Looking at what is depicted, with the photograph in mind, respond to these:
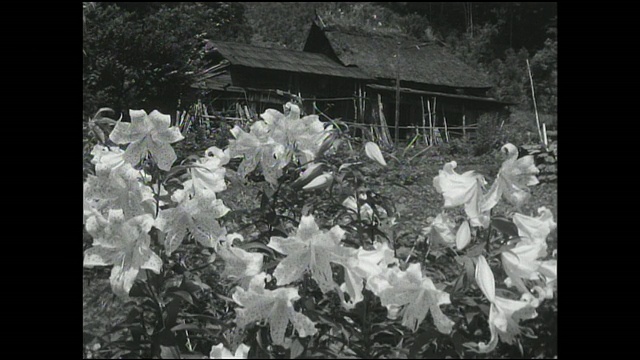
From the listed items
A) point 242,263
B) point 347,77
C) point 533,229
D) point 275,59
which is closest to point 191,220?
point 242,263

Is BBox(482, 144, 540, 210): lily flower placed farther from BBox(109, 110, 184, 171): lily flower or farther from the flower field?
BBox(109, 110, 184, 171): lily flower

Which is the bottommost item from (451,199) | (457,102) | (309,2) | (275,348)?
(457,102)

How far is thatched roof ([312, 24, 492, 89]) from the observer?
335 cm

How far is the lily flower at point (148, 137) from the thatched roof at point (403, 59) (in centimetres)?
183

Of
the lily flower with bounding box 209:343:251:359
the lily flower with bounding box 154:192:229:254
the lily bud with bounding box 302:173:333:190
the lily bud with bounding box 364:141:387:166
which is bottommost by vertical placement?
the lily flower with bounding box 209:343:251:359

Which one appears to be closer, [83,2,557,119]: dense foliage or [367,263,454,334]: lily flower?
[367,263,454,334]: lily flower

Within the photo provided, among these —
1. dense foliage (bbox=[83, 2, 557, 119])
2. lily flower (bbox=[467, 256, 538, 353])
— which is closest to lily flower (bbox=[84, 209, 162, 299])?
lily flower (bbox=[467, 256, 538, 353])

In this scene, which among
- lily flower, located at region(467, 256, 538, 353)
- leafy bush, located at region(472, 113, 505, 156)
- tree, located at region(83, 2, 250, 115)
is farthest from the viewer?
leafy bush, located at region(472, 113, 505, 156)

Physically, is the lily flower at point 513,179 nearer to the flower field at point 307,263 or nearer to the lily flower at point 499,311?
the flower field at point 307,263

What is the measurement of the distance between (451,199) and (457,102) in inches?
172

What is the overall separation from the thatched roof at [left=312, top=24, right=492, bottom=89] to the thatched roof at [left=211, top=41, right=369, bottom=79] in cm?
13
